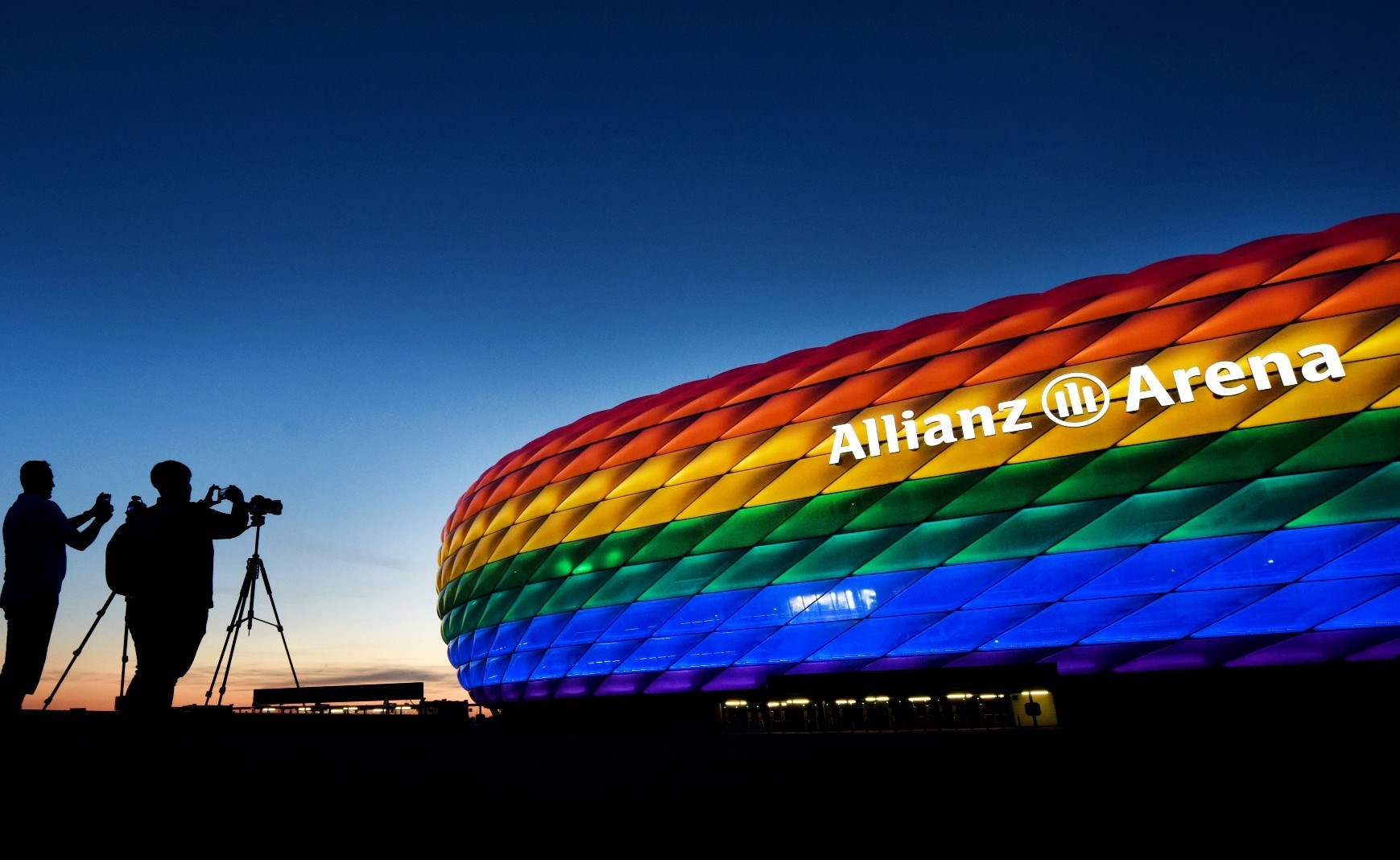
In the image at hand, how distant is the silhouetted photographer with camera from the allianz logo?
445 inches

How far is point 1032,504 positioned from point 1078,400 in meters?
1.92

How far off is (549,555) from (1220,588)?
13.7m

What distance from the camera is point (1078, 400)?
39.8ft

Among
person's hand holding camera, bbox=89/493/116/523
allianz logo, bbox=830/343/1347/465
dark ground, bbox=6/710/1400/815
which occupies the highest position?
allianz logo, bbox=830/343/1347/465

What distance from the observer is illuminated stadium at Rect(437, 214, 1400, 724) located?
1077cm

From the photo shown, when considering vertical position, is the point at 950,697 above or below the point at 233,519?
below

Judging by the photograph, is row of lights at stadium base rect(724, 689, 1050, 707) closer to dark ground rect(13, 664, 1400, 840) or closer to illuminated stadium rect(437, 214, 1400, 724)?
illuminated stadium rect(437, 214, 1400, 724)

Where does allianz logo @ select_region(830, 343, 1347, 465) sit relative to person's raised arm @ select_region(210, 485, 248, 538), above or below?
above

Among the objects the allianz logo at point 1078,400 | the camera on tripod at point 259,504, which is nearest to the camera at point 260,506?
the camera on tripod at point 259,504

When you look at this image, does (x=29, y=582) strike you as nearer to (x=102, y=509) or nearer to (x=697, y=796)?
(x=102, y=509)

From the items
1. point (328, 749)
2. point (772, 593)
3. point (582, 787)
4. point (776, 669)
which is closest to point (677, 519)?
point (772, 593)

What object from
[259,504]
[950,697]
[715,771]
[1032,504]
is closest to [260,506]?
[259,504]

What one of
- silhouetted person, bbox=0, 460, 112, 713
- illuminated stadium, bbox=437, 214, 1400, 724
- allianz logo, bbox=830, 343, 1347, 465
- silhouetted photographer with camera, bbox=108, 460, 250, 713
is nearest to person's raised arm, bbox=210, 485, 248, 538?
silhouetted photographer with camera, bbox=108, 460, 250, 713

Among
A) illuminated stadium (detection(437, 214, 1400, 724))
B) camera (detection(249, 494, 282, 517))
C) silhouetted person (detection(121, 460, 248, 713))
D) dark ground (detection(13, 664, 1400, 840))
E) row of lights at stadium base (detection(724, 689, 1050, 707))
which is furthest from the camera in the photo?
row of lights at stadium base (detection(724, 689, 1050, 707))
